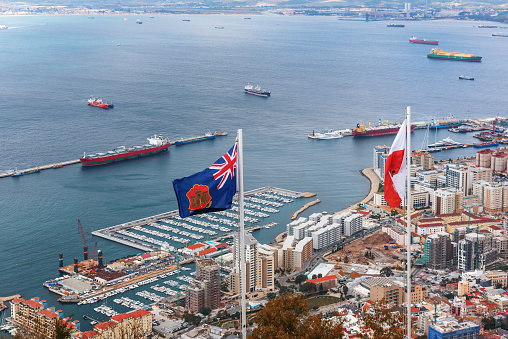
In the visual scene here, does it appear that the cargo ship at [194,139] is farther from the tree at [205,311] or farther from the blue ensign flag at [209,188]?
the blue ensign flag at [209,188]

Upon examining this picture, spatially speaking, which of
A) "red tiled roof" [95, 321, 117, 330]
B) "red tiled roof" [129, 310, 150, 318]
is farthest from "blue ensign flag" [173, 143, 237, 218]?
"red tiled roof" [129, 310, 150, 318]

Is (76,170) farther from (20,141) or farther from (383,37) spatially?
(383,37)

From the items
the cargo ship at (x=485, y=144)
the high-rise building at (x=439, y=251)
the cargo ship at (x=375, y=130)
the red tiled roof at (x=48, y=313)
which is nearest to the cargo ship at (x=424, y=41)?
the cargo ship at (x=375, y=130)

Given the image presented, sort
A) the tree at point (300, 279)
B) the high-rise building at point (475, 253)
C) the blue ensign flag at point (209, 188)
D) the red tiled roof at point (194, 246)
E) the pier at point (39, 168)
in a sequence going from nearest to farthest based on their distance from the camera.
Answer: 1. the blue ensign flag at point (209, 188)
2. the tree at point (300, 279)
3. the high-rise building at point (475, 253)
4. the red tiled roof at point (194, 246)
5. the pier at point (39, 168)

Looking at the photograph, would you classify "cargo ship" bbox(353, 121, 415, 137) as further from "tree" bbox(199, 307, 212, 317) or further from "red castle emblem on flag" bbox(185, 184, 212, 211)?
"red castle emblem on flag" bbox(185, 184, 212, 211)

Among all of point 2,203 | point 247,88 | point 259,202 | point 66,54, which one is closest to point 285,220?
point 259,202
